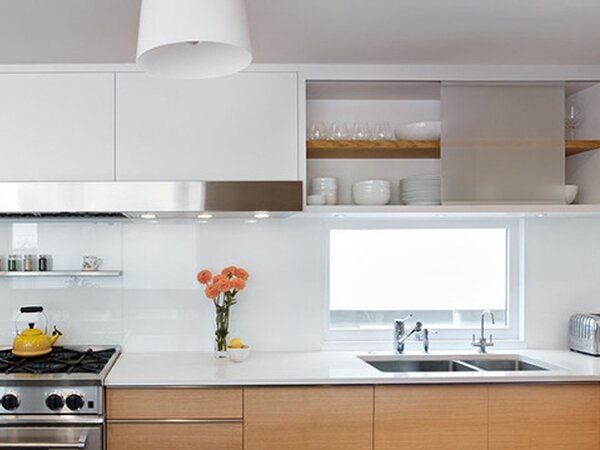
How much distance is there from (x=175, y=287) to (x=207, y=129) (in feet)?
2.95

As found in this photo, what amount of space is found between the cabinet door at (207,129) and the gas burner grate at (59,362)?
0.86 metres

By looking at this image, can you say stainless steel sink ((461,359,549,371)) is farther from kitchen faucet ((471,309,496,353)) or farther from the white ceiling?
the white ceiling

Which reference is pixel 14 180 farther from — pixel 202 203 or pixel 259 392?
pixel 259 392

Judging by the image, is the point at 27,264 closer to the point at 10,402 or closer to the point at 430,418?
the point at 10,402

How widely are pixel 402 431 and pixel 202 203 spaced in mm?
1313

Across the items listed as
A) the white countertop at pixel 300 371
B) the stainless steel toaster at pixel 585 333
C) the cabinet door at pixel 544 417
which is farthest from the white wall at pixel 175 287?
the stainless steel toaster at pixel 585 333

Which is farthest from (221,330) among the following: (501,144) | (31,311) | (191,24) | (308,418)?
(191,24)

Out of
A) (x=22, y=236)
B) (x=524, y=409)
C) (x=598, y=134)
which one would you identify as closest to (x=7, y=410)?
(x=22, y=236)

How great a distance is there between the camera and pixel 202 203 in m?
2.39

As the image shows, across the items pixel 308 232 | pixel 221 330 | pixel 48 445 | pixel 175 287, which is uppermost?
pixel 308 232

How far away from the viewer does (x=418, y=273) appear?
3025 mm

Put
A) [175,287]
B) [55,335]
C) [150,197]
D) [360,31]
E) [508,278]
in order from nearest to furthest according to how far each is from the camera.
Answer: [360,31] → [150,197] → [55,335] → [175,287] → [508,278]

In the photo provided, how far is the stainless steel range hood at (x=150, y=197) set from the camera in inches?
93.0

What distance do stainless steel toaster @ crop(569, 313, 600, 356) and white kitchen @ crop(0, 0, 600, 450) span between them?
0.01m
